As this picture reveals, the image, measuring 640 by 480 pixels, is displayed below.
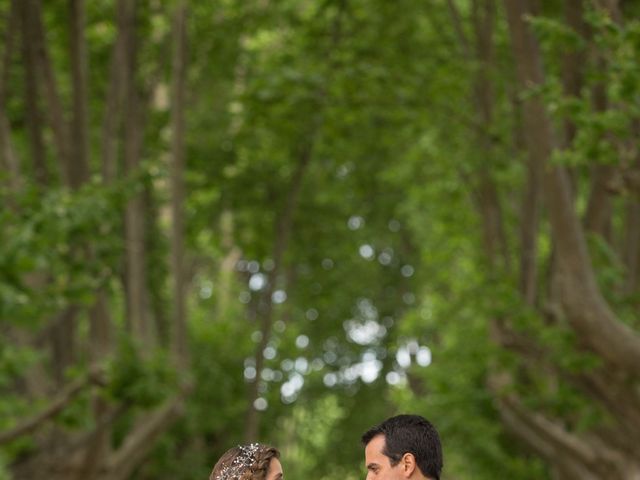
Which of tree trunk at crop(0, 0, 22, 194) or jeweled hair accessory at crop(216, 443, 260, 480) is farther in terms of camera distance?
tree trunk at crop(0, 0, 22, 194)

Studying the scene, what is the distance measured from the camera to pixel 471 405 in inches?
1062

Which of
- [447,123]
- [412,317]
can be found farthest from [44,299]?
[412,317]

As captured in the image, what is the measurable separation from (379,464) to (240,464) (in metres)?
0.55

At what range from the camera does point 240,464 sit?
19.2 feet

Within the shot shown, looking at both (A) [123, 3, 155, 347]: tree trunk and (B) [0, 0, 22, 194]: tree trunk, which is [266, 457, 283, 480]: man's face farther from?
(A) [123, 3, 155, 347]: tree trunk

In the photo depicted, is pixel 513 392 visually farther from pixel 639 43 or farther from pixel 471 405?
pixel 639 43

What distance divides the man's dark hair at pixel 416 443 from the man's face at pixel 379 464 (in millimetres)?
20

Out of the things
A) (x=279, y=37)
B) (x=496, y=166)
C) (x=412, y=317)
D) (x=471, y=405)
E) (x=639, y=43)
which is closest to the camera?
(x=639, y=43)

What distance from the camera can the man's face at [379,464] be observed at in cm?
576

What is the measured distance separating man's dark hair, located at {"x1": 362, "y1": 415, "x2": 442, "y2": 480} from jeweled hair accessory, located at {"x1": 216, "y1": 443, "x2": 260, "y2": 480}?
52 centimetres

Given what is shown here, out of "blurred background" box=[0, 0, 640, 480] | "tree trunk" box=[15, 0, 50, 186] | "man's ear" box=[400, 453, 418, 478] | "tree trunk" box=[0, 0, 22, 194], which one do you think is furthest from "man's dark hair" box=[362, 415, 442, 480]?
"tree trunk" box=[15, 0, 50, 186]

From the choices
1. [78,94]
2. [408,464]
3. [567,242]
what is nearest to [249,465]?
[408,464]

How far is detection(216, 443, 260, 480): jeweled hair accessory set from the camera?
5805 millimetres

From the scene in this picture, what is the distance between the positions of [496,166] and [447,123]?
135cm
